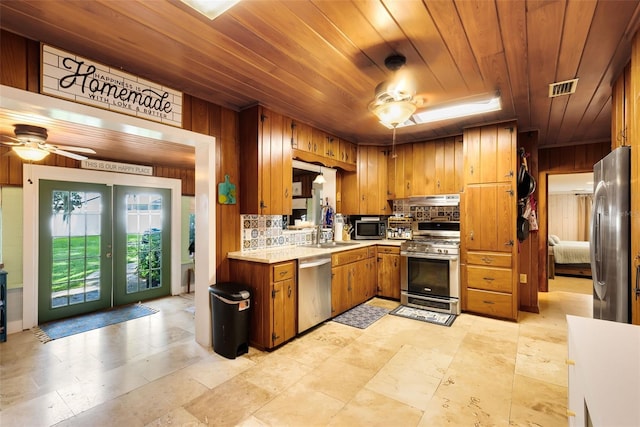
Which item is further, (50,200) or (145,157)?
(145,157)

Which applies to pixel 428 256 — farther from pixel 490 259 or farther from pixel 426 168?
pixel 426 168

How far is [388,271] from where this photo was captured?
14.8 ft

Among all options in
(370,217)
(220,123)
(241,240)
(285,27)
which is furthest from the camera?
(370,217)

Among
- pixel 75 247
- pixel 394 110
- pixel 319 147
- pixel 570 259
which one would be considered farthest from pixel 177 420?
pixel 570 259

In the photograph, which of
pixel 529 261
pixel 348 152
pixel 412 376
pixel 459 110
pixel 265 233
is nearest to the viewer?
pixel 412 376

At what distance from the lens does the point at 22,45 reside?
183 cm

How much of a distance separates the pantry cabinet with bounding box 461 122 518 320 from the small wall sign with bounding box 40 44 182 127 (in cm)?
363

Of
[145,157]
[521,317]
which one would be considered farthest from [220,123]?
[521,317]

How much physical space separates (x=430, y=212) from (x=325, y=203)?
1.75 metres

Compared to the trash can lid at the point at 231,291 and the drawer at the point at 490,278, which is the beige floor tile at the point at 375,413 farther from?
the drawer at the point at 490,278

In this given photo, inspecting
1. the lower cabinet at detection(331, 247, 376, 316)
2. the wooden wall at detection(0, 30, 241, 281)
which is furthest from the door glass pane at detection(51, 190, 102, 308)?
the lower cabinet at detection(331, 247, 376, 316)

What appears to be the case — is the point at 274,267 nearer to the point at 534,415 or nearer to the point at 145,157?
the point at 534,415

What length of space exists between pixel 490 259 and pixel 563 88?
2061mm

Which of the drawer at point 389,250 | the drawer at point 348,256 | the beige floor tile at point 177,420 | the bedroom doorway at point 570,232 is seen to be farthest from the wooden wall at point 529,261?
the beige floor tile at point 177,420
